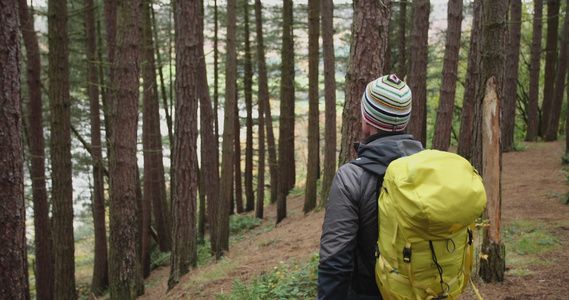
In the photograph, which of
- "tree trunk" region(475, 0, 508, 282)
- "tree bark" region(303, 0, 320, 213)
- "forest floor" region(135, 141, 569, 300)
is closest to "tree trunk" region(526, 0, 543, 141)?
"forest floor" region(135, 141, 569, 300)

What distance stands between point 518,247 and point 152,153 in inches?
467

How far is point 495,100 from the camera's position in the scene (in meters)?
5.38

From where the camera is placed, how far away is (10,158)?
4.19 meters

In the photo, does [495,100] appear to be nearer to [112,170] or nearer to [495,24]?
[495,24]

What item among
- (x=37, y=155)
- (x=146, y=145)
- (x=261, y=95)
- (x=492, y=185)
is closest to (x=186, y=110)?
(x=37, y=155)

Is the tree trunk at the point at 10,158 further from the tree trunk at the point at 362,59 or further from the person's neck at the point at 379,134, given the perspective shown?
the person's neck at the point at 379,134

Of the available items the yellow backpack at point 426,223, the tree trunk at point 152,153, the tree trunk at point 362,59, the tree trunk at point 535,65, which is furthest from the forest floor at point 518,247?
the tree trunk at point 535,65

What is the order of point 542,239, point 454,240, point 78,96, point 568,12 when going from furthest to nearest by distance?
point 78,96, point 568,12, point 542,239, point 454,240

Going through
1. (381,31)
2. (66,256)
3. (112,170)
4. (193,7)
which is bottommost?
(66,256)

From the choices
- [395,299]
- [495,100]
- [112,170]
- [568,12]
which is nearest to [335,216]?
[395,299]

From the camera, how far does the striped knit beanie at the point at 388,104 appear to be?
257cm

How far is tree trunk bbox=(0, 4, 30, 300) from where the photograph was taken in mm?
4133

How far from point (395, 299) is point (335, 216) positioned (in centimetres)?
53

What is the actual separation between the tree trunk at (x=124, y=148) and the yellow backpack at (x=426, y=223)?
690 centimetres
